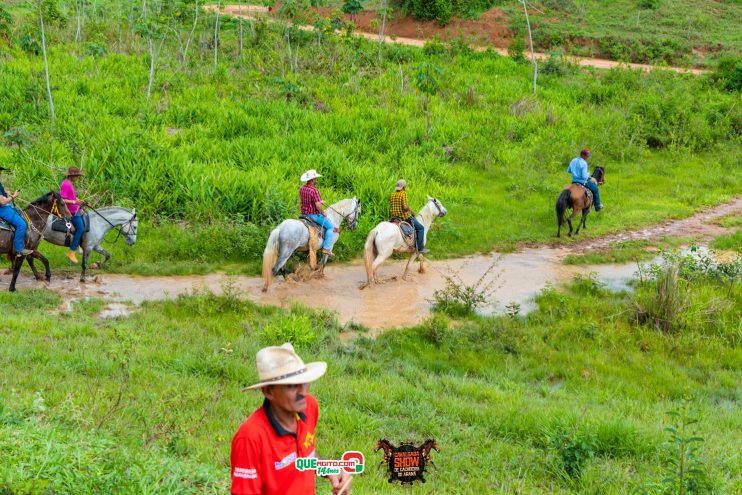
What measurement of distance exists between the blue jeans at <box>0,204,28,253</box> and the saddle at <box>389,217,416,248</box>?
6018 mm

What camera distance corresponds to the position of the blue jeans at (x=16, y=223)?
1063 cm

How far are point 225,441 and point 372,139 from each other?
14119 mm

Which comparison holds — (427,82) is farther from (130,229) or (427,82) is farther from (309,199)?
(130,229)

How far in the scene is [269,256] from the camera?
11.7 m

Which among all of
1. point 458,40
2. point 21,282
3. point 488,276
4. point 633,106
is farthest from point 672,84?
point 21,282

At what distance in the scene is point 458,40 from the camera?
2917 cm

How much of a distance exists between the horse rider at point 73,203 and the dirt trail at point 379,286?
70 cm

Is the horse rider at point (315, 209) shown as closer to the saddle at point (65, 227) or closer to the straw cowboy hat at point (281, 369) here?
the saddle at point (65, 227)

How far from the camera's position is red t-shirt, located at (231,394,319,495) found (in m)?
3.18

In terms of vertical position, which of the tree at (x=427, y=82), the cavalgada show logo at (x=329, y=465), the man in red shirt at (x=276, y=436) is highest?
the tree at (x=427, y=82)

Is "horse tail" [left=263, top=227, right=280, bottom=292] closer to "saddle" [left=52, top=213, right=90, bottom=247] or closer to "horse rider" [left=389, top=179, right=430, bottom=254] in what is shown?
"horse rider" [left=389, top=179, right=430, bottom=254]

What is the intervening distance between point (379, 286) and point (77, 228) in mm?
5130

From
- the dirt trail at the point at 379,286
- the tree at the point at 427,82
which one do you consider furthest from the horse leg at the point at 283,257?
the tree at the point at 427,82

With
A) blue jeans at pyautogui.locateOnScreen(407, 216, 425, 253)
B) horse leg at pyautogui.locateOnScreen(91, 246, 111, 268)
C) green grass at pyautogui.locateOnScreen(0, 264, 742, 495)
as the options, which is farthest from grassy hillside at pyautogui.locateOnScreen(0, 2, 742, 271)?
green grass at pyautogui.locateOnScreen(0, 264, 742, 495)
